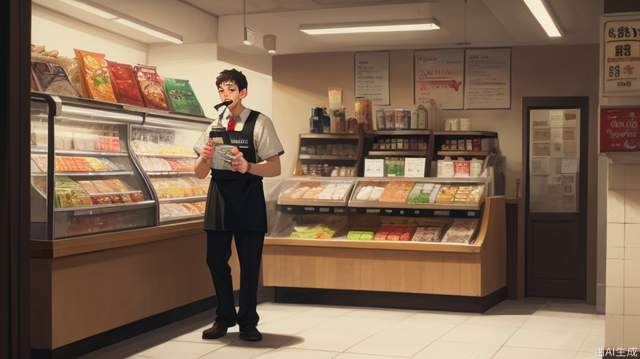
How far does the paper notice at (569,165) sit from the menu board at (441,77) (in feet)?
4.33

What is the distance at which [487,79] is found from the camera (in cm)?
899

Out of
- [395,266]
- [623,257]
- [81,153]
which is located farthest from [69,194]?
[623,257]

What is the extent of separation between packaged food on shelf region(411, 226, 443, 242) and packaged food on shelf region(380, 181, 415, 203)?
1.18 ft

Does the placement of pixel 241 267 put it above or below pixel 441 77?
below

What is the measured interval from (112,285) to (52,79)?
1.53m

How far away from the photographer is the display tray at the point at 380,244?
24.6ft

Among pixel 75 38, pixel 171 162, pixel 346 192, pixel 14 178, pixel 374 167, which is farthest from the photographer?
pixel 374 167

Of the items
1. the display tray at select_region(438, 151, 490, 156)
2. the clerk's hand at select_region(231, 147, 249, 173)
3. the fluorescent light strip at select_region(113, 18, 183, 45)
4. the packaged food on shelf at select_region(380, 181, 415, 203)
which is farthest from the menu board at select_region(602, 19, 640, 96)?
the fluorescent light strip at select_region(113, 18, 183, 45)

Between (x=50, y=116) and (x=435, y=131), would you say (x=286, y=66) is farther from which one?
(x=50, y=116)

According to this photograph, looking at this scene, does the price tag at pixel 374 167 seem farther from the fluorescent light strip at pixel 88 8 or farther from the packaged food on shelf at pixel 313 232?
the fluorescent light strip at pixel 88 8

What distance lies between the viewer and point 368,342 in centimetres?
617

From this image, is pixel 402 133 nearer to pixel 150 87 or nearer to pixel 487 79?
pixel 487 79

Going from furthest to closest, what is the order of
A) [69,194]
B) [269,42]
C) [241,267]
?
[269,42]
[241,267]
[69,194]

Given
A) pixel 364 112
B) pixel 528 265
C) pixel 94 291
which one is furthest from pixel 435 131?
pixel 94 291
